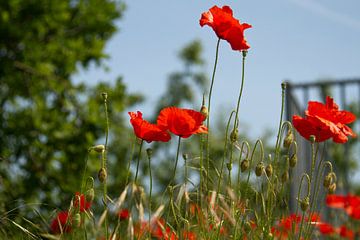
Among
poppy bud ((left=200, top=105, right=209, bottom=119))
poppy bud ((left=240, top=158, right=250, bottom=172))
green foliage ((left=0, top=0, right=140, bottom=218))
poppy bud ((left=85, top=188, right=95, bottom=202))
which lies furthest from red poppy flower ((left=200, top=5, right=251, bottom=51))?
green foliage ((left=0, top=0, right=140, bottom=218))

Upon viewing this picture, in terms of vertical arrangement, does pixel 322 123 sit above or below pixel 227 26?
below

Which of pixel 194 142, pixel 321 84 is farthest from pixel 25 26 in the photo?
pixel 194 142

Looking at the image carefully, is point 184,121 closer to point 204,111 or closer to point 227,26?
point 204,111

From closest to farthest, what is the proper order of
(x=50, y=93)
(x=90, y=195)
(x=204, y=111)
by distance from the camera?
(x=90, y=195) → (x=204, y=111) → (x=50, y=93)

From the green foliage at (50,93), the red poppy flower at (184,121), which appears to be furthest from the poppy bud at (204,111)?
the green foliage at (50,93)

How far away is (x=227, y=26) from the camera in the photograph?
70.1 inches

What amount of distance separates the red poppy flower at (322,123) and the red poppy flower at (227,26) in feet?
0.76

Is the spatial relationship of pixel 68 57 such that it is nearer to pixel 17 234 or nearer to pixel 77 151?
pixel 77 151

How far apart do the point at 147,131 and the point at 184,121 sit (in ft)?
0.29

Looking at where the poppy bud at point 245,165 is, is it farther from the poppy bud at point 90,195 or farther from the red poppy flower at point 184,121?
the poppy bud at point 90,195

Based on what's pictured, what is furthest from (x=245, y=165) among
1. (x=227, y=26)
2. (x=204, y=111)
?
(x=227, y=26)

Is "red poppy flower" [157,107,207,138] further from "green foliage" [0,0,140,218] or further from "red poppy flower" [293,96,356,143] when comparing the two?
"green foliage" [0,0,140,218]

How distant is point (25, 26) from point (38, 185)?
1.01 meters

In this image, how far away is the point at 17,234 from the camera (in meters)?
1.85
